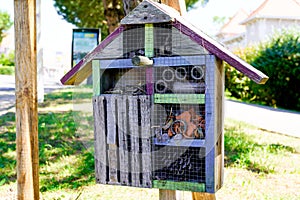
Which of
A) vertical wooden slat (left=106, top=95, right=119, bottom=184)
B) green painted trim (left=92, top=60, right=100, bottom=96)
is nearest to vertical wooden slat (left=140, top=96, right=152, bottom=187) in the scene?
vertical wooden slat (left=106, top=95, right=119, bottom=184)

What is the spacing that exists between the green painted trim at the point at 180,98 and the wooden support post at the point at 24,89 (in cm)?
79

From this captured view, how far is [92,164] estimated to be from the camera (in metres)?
4.89

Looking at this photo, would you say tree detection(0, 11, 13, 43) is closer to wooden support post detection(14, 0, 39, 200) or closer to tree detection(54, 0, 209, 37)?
tree detection(54, 0, 209, 37)

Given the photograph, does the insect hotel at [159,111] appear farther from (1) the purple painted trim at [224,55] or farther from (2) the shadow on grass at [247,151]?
(2) the shadow on grass at [247,151]

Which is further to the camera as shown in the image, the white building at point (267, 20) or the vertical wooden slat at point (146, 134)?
the white building at point (267, 20)

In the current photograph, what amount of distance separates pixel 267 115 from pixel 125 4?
592 centimetres

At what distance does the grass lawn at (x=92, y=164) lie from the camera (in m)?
3.78

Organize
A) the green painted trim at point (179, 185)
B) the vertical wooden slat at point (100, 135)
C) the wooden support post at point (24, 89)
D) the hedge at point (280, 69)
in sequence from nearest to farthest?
1. the green painted trim at point (179, 185)
2. the vertical wooden slat at point (100, 135)
3. the wooden support post at point (24, 89)
4. the hedge at point (280, 69)

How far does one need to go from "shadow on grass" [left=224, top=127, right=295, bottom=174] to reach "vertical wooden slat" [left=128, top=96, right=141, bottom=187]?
106 inches

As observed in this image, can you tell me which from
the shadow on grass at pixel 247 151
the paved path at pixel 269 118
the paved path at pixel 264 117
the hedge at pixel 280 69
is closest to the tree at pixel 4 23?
the paved path at pixel 264 117

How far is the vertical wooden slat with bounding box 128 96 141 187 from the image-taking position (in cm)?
220

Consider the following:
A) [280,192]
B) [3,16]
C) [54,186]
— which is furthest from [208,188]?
[3,16]

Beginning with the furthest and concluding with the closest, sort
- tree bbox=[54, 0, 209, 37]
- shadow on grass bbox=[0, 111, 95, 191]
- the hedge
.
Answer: tree bbox=[54, 0, 209, 37], the hedge, shadow on grass bbox=[0, 111, 95, 191]

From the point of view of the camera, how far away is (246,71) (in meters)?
2.04
